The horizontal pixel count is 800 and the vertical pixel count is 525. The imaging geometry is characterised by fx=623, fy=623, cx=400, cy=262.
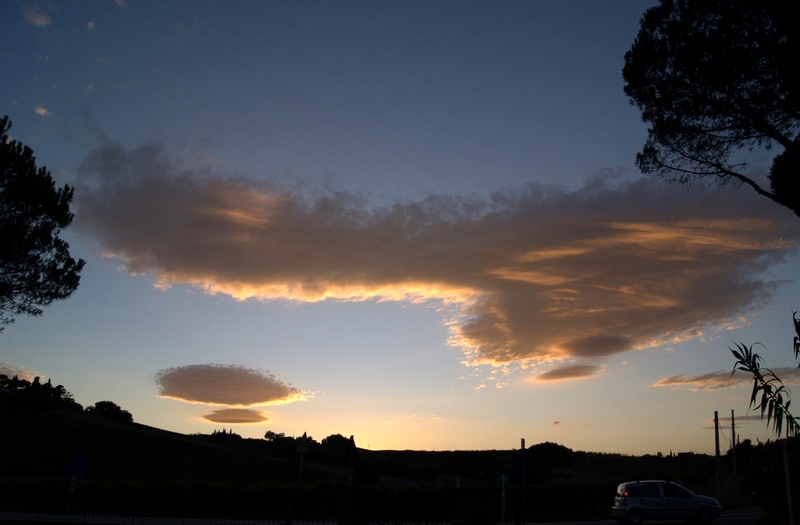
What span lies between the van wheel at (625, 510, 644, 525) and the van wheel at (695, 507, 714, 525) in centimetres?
234

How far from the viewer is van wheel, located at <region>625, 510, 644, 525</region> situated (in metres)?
23.4

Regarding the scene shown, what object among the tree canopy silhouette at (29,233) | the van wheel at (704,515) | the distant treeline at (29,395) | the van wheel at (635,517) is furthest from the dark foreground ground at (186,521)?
the distant treeline at (29,395)

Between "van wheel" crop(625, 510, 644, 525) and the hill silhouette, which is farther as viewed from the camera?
"van wheel" crop(625, 510, 644, 525)

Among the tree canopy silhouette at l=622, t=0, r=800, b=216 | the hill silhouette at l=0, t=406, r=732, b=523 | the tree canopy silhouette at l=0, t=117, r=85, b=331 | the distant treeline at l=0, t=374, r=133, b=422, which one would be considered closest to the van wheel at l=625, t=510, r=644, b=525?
the hill silhouette at l=0, t=406, r=732, b=523

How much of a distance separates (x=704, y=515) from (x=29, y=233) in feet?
94.4

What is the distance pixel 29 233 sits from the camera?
25.0m

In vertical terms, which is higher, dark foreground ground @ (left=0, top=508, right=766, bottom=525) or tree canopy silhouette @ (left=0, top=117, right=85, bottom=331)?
tree canopy silhouette @ (left=0, top=117, right=85, bottom=331)

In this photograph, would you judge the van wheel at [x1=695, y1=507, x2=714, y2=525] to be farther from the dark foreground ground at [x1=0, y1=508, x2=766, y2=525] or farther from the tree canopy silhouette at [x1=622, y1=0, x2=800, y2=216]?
the tree canopy silhouette at [x1=622, y1=0, x2=800, y2=216]

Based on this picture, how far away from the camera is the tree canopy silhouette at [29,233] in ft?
78.7

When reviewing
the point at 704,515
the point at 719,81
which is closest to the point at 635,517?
the point at 704,515

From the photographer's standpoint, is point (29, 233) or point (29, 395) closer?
point (29, 233)

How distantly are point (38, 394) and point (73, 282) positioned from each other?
6349 cm

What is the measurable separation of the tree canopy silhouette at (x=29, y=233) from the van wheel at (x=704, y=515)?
27.3 m

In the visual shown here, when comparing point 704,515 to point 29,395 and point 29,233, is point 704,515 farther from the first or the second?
point 29,395
